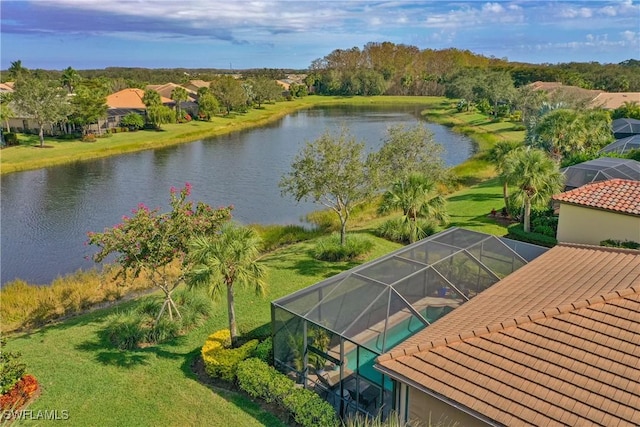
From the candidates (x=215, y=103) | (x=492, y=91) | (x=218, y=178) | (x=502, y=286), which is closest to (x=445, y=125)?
(x=492, y=91)

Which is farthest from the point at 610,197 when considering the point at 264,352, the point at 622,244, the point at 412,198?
the point at 264,352

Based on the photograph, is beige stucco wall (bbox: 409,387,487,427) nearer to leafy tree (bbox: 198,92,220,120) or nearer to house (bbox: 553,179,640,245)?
house (bbox: 553,179,640,245)

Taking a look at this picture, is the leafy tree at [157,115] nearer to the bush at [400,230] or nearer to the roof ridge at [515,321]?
the bush at [400,230]

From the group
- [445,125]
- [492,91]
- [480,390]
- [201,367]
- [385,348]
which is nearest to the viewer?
[480,390]

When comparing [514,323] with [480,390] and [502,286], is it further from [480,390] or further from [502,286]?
[502,286]

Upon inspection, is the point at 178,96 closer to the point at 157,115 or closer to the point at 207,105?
the point at 207,105

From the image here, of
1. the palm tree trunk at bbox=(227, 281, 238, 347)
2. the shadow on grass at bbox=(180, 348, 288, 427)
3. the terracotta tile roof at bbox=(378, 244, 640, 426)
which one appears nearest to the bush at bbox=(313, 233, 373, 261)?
the palm tree trunk at bbox=(227, 281, 238, 347)
